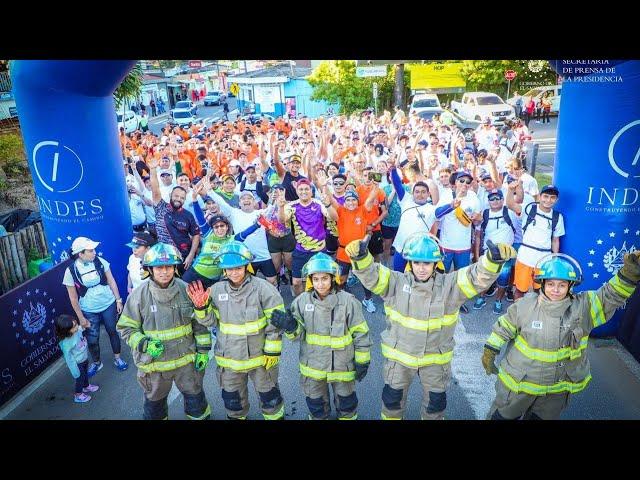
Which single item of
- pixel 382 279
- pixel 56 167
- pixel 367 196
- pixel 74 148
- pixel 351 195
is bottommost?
pixel 382 279

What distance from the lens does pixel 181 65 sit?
38.2m

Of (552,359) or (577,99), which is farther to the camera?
(577,99)

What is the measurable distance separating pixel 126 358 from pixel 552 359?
463 centimetres

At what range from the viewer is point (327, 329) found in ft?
14.0

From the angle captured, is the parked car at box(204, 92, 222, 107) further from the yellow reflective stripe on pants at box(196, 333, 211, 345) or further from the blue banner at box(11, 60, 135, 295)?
the yellow reflective stripe on pants at box(196, 333, 211, 345)

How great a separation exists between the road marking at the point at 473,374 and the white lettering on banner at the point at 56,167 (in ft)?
16.9

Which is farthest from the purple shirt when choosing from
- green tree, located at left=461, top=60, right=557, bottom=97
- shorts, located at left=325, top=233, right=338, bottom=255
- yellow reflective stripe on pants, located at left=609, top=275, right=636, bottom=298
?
green tree, located at left=461, top=60, right=557, bottom=97

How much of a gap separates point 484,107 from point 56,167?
1851cm

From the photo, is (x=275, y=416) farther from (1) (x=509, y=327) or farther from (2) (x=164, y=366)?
(1) (x=509, y=327)

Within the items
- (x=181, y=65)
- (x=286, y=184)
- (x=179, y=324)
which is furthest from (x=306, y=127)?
(x=181, y=65)

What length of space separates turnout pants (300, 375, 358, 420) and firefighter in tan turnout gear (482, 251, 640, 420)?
1.25m

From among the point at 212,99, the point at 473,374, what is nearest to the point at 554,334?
the point at 473,374

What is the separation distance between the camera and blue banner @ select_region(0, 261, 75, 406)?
17.6 ft
